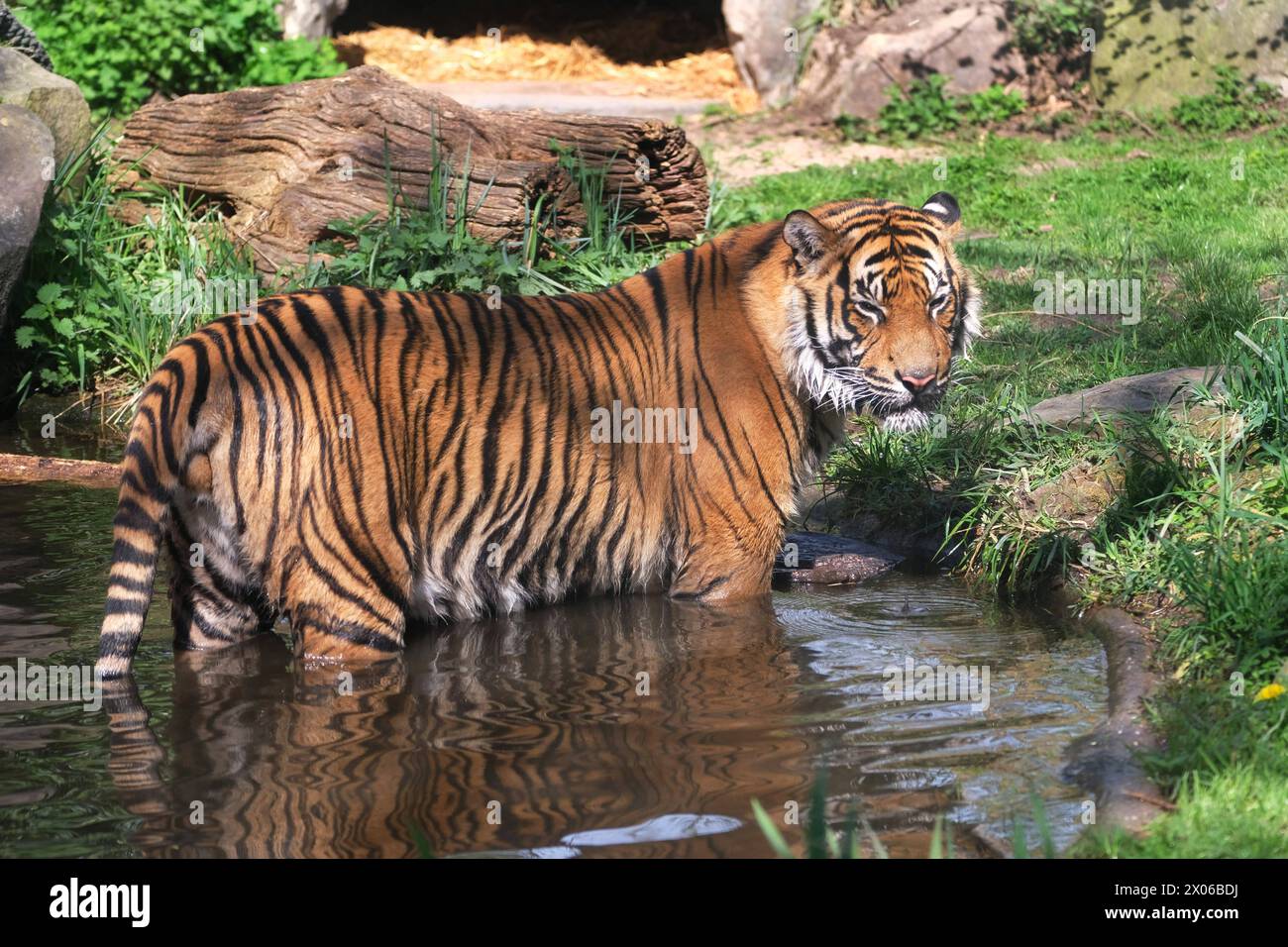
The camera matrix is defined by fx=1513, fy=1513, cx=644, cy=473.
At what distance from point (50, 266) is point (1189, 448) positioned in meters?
6.36

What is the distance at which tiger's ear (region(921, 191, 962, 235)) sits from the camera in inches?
219

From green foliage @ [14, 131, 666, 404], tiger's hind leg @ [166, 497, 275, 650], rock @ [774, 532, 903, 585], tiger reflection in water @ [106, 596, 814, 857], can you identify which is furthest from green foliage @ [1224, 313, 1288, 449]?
green foliage @ [14, 131, 666, 404]

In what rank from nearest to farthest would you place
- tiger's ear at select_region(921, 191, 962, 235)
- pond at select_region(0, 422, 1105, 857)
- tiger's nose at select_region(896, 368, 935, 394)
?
1. pond at select_region(0, 422, 1105, 857)
2. tiger's nose at select_region(896, 368, 935, 394)
3. tiger's ear at select_region(921, 191, 962, 235)

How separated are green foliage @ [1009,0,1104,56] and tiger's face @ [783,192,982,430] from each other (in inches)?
330

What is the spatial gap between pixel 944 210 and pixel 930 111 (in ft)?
23.9

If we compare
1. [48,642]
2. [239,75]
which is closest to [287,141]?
[239,75]

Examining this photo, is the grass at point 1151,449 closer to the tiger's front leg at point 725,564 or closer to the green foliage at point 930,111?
the tiger's front leg at point 725,564

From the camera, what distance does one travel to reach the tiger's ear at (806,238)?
204 inches

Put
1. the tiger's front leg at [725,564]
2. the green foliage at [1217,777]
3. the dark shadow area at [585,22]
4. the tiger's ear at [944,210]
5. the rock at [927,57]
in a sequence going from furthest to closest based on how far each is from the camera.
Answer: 1. the dark shadow area at [585,22]
2. the rock at [927,57]
3. the tiger's ear at [944,210]
4. the tiger's front leg at [725,564]
5. the green foliage at [1217,777]

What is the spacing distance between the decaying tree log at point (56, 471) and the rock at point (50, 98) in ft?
7.97

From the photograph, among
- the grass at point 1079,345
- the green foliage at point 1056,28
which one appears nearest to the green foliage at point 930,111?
the grass at point 1079,345

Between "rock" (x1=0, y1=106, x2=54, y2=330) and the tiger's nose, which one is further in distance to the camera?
"rock" (x1=0, y1=106, x2=54, y2=330)

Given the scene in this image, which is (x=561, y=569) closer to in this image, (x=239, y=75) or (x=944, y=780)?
(x=944, y=780)

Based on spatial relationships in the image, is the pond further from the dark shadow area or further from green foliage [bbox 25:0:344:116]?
the dark shadow area
